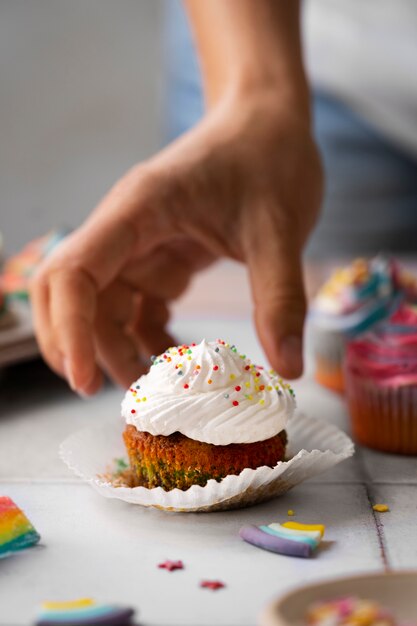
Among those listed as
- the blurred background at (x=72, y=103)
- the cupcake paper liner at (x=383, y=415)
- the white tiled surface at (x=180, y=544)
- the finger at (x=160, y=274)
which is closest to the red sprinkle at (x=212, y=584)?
the white tiled surface at (x=180, y=544)

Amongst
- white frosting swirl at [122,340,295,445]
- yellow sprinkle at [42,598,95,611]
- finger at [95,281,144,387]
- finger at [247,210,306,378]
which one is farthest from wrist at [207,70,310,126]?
yellow sprinkle at [42,598,95,611]

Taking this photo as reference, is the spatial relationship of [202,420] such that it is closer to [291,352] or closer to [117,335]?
[291,352]

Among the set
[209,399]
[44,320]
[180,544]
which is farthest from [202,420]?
[44,320]

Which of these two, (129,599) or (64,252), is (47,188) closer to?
(64,252)

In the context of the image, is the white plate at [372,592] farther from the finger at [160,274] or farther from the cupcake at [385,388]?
the finger at [160,274]

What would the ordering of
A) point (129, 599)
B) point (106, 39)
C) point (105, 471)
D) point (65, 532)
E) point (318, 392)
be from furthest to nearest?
point (106, 39)
point (318, 392)
point (105, 471)
point (65, 532)
point (129, 599)

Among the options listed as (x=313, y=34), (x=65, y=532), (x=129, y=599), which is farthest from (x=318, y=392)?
(x=313, y=34)
